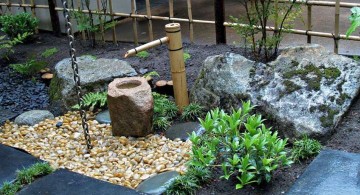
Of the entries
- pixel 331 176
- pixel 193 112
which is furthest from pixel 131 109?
pixel 331 176

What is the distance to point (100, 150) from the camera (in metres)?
4.30

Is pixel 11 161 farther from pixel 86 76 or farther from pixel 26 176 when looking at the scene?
pixel 86 76

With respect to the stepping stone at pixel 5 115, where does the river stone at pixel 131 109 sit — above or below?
above

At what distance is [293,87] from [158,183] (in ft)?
4.68

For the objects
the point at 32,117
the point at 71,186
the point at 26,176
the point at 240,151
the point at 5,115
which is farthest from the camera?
the point at 5,115

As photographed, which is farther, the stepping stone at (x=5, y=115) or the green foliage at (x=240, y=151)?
the stepping stone at (x=5, y=115)

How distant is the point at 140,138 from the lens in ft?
14.5

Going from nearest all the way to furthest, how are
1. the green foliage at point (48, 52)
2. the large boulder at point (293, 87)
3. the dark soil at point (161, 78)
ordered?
the dark soil at point (161, 78) → the large boulder at point (293, 87) → the green foliage at point (48, 52)

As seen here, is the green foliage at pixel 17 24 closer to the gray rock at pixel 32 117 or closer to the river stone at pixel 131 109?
the gray rock at pixel 32 117

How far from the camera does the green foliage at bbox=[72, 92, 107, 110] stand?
4.93 meters

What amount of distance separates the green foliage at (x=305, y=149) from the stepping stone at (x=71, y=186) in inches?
47.2

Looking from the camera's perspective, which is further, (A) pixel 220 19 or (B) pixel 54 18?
(B) pixel 54 18

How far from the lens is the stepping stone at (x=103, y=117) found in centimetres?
480

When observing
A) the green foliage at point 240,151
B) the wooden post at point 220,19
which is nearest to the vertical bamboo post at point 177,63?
the green foliage at point 240,151
